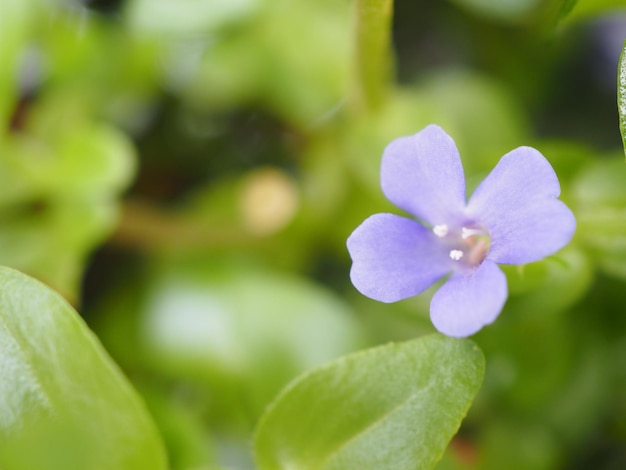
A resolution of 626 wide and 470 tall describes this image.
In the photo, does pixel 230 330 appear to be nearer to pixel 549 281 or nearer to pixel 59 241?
pixel 59 241

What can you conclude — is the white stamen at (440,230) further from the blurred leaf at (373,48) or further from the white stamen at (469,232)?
the blurred leaf at (373,48)

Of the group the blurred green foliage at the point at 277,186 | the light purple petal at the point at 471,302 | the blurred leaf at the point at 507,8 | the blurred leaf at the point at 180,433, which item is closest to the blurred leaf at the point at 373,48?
the blurred green foliage at the point at 277,186

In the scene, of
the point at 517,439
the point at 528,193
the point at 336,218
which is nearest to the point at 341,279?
the point at 336,218

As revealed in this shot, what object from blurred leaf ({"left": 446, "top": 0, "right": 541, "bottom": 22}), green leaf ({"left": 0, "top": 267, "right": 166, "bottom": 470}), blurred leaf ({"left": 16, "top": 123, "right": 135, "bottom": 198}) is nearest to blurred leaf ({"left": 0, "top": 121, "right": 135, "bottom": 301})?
blurred leaf ({"left": 16, "top": 123, "right": 135, "bottom": 198})

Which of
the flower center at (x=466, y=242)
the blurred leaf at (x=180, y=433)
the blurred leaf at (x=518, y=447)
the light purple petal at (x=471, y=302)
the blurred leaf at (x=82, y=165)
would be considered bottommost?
the blurred leaf at (x=180, y=433)

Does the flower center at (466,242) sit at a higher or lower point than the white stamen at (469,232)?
lower

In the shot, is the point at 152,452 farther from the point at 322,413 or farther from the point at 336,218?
the point at 336,218

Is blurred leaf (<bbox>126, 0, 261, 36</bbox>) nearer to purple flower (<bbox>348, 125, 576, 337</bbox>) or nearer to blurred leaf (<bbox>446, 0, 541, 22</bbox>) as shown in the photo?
blurred leaf (<bbox>446, 0, 541, 22</bbox>)
